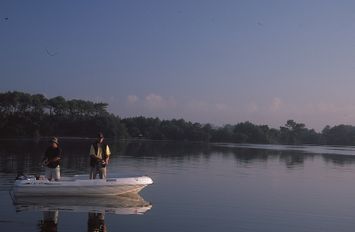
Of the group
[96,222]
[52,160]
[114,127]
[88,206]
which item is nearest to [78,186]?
[52,160]

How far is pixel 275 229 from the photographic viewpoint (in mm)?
14453

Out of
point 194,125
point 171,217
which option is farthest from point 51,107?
point 171,217

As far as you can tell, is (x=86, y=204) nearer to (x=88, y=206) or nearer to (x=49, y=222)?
(x=88, y=206)

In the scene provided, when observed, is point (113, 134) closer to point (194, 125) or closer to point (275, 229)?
point (194, 125)

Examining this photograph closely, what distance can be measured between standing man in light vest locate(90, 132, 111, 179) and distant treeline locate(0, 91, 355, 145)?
9215 centimetres

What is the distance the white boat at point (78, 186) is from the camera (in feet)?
57.3

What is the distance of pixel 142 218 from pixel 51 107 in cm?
11065

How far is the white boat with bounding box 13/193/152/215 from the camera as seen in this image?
15.7m

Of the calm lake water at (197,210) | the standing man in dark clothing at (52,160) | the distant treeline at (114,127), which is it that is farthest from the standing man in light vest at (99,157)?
the distant treeline at (114,127)

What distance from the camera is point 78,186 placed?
1811cm

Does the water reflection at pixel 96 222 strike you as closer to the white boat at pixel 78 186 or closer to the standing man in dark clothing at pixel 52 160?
the white boat at pixel 78 186

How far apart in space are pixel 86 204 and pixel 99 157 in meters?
2.47

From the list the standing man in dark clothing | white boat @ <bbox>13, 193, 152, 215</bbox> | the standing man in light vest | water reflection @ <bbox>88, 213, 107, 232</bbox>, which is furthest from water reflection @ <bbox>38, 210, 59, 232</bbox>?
the standing man in light vest

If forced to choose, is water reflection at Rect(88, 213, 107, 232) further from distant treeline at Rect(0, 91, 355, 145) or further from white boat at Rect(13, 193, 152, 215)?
distant treeline at Rect(0, 91, 355, 145)
